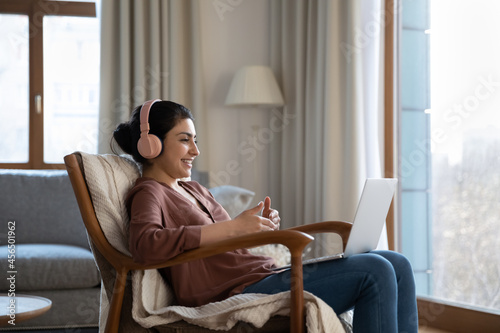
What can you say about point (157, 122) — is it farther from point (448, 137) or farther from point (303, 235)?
point (448, 137)

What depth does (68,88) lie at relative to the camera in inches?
156

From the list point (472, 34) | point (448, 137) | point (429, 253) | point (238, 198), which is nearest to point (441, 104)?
point (448, 137)

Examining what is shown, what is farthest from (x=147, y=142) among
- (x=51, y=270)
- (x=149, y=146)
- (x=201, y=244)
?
(x=51, y=270)

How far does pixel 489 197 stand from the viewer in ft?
8.87

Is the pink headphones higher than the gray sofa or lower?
higher

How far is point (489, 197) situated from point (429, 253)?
465mm

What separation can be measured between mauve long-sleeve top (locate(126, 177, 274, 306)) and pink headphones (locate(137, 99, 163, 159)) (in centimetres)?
8

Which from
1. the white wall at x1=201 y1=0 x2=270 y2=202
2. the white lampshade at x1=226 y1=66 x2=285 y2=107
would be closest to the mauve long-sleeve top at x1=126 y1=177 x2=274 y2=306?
the white lampshade at x1=226 y1=66 x2=285 y2=107

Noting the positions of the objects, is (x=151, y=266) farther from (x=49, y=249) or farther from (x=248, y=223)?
(x=49, y=249)

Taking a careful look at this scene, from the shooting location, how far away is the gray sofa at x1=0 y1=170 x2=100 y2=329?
2.68 metres

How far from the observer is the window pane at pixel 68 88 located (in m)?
3.93

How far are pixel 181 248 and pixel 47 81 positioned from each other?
271 centimetres

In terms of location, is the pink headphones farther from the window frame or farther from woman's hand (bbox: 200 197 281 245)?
the window frame

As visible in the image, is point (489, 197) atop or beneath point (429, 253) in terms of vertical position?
atop
